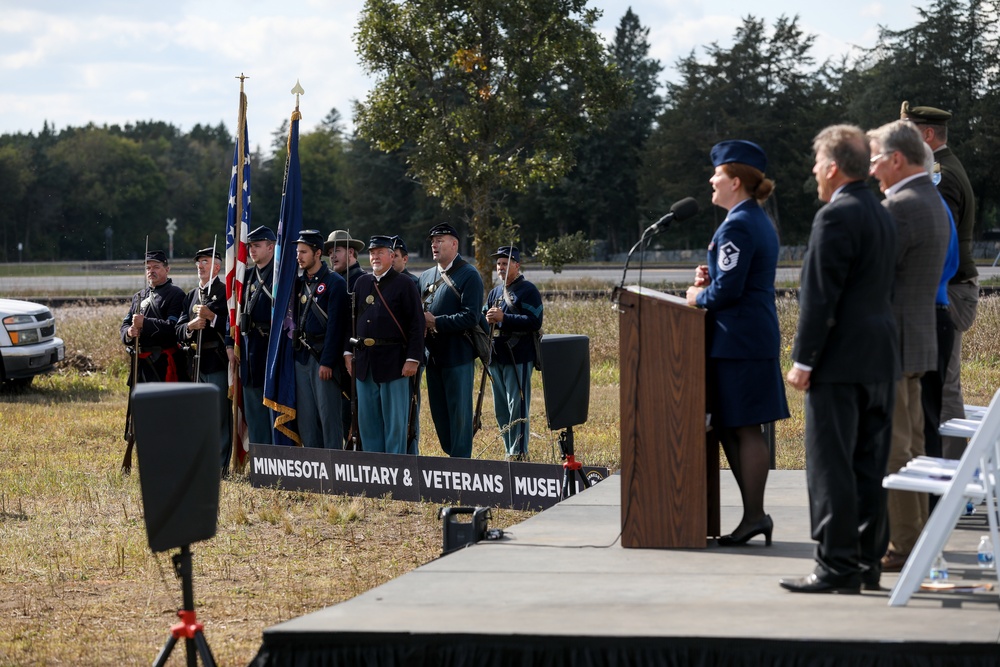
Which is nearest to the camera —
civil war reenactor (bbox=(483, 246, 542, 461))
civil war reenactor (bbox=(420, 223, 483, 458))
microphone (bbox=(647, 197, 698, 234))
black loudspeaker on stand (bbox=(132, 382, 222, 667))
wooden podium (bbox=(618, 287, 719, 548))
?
black loudspeaker on stand (bbox=(132, 382, 222, 667))

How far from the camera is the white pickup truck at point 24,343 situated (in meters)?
16.0

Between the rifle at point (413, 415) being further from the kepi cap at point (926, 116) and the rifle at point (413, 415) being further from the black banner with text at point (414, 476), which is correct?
the kepi cap at point (926, 116)

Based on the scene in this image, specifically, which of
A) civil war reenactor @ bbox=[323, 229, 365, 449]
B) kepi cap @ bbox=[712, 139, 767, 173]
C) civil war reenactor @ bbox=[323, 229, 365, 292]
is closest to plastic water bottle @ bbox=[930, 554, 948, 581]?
kepi cap @ bbox=[712, 139, 767, 173]

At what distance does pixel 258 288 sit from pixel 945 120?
5.98 meters

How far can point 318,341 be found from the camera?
1016cm

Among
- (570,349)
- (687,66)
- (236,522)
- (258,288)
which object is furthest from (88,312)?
(687,66)

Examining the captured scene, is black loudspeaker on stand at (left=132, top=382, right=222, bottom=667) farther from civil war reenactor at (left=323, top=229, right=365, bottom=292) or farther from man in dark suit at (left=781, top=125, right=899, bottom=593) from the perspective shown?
civil war reenactor at (left=323, top=229, right=365, bottom=292)

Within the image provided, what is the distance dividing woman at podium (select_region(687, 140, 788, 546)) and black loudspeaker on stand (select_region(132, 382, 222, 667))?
214 centimetres

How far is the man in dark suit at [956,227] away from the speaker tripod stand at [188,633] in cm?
355

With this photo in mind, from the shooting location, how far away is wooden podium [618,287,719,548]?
17.6 ft

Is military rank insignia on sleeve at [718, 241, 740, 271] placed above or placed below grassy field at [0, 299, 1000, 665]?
above

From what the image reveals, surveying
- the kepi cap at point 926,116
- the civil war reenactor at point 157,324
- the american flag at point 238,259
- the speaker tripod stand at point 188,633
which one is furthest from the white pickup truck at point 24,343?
the kepi cap at point 926,116

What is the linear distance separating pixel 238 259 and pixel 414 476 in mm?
2882

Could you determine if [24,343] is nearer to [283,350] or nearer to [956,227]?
[283,350]
